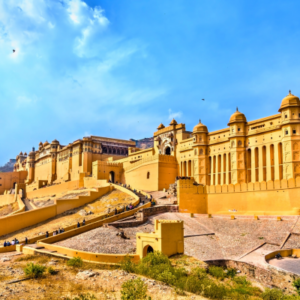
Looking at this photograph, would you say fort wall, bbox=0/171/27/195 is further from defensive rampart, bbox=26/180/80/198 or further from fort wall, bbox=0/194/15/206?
defensive rampart, bbox=26/180/80/198

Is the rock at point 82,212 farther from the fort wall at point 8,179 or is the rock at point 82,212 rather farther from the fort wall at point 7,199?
the fort wall at point 8,179

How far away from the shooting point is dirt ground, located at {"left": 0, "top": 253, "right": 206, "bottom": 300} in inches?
517

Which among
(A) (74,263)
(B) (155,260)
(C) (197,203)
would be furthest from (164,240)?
(C) (197,203)

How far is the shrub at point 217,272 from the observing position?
1806 cm

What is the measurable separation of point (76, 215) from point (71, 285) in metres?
19.1

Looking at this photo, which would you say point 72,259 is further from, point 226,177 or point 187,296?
point 226,177

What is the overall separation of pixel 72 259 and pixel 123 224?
396 inches

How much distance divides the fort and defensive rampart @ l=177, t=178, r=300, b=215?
0.09 meters

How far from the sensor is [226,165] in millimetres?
37812

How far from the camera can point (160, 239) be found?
786 inches

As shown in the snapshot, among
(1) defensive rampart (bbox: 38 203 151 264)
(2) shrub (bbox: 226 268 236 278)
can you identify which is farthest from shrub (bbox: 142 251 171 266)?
(2) shrub (bbox: 226 268 236 278)

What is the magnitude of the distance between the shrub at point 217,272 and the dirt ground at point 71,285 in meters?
4.32

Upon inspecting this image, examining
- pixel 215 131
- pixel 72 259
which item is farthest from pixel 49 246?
pixel 215 131

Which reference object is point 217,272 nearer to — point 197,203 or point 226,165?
point 197,203
